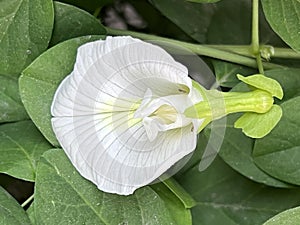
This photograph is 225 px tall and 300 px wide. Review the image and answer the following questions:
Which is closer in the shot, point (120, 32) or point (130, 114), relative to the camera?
point (130, 114)

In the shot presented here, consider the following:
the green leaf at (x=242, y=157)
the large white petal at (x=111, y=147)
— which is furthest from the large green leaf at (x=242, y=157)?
the large white petal at (x=111, y=147)

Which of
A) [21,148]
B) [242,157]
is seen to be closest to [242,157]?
[242,157]

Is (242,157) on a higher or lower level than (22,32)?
lower

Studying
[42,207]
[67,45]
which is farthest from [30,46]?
[42,207]

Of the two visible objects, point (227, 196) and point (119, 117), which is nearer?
point (119, 117)

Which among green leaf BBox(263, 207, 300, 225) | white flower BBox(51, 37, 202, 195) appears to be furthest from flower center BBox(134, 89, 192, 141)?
green leaf BBox(263, 207, 300, 225)

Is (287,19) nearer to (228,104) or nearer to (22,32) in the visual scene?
(228,104)

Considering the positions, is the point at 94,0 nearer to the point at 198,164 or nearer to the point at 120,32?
the point at 120,32
